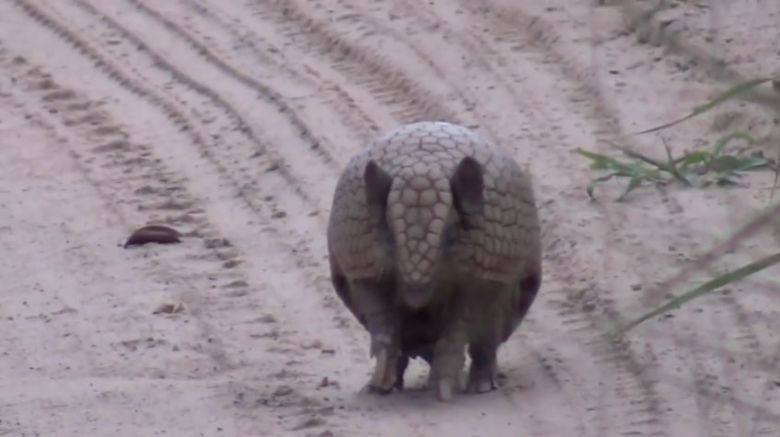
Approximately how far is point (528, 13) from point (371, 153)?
460 centimetres

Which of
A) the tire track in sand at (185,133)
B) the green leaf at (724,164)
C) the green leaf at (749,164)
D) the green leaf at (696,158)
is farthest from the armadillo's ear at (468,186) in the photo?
the green leaf at (749,164)

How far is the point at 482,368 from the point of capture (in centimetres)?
561

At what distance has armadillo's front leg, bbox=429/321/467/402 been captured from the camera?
17.9 feet

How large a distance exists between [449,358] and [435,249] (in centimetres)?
39

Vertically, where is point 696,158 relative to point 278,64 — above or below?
above

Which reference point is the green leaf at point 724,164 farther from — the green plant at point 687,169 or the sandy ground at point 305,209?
the sandy ground at point 305,209

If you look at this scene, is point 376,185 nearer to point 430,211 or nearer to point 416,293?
point 430,211

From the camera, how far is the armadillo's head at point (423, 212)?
520 cm

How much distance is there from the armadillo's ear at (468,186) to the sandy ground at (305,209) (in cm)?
50

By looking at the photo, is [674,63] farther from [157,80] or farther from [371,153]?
[371,153]

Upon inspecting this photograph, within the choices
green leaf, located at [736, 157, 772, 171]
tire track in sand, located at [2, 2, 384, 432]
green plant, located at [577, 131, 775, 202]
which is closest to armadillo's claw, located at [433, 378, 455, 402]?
tire track in sand, located at [2, 2, 384, 432]

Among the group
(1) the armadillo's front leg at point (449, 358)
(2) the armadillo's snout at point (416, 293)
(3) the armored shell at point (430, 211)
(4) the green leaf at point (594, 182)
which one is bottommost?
(4) the green leaf at point (594, 182)

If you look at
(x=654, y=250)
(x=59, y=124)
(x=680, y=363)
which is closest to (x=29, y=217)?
(x=59, y=124)

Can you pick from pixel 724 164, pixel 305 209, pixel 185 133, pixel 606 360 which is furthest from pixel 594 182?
pixel 185 133
